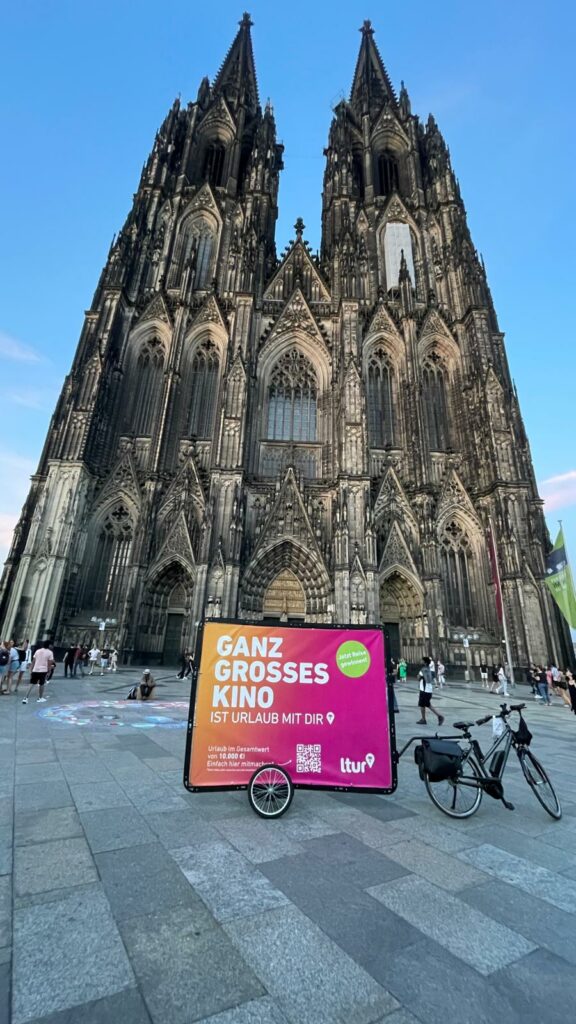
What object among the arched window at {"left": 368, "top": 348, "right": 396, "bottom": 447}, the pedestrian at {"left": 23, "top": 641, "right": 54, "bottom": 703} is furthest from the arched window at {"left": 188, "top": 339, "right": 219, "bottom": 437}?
the pedestrian at {"left": 23, "top": 641, "right": 54, "bottom": 703}

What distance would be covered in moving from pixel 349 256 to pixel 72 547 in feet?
78.3

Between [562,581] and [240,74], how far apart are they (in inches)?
1996

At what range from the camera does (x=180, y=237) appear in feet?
98.6

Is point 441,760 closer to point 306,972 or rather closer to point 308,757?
point 308,757

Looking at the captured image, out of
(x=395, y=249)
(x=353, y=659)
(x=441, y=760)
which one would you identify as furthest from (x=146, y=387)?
(x=441, y=760)

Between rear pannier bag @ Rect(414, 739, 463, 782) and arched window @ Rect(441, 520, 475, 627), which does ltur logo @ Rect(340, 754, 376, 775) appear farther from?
arched window @ Rect(441, 520, 475, 627)

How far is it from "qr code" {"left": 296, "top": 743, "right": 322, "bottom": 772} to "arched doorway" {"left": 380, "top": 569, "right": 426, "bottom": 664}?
18.1 metres

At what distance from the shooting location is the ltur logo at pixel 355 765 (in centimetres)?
406

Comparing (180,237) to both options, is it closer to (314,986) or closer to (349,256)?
(349,256)

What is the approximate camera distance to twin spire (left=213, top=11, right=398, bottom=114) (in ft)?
126

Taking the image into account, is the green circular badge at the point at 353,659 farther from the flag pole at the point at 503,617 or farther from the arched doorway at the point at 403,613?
the arched doorway at the point at 403,613

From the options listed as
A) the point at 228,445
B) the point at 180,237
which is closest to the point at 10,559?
the point at 228,445

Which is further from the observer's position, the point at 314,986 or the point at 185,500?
the point at 185,500

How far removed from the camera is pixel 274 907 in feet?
8.10
